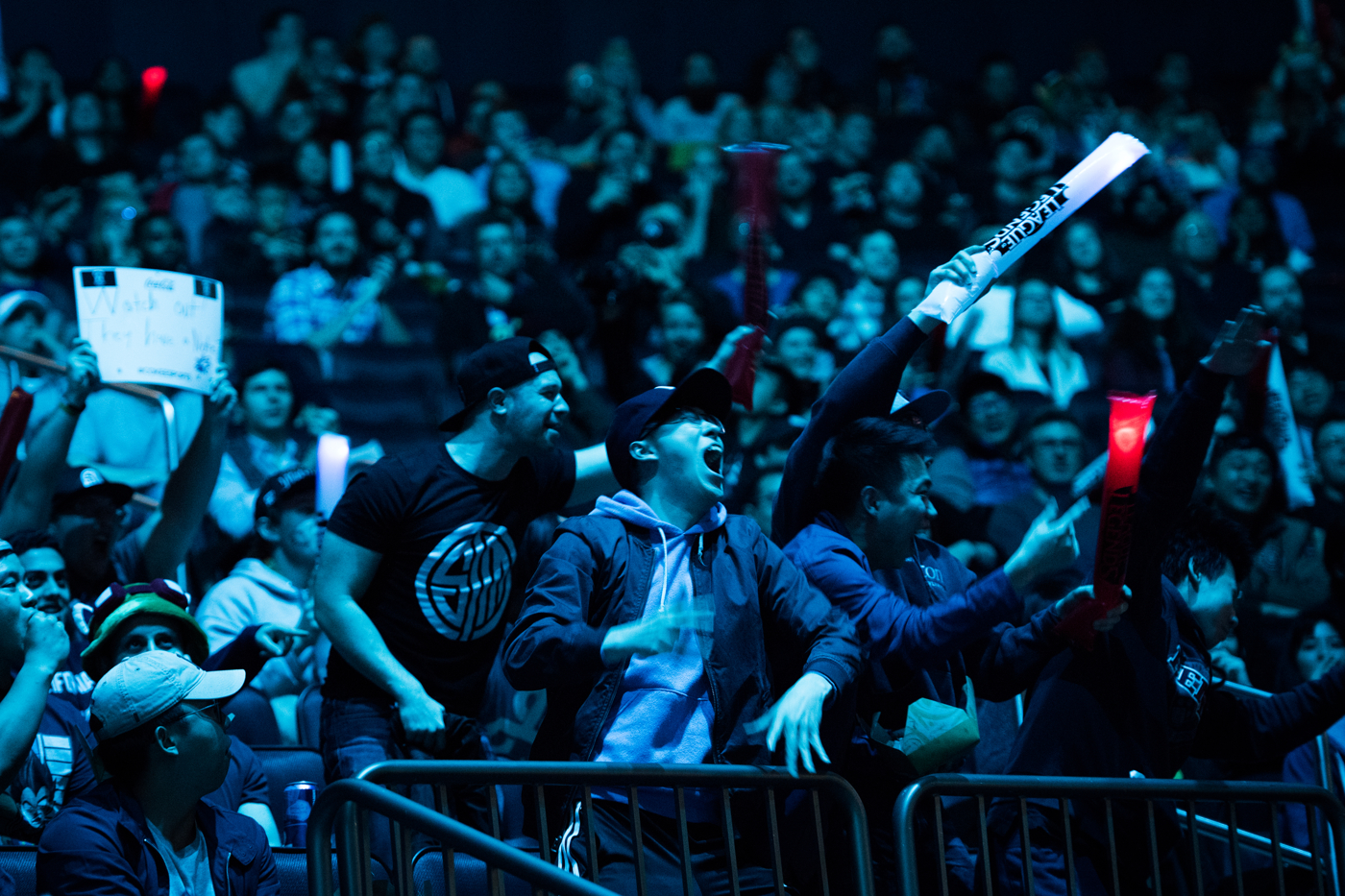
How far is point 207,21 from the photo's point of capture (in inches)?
492

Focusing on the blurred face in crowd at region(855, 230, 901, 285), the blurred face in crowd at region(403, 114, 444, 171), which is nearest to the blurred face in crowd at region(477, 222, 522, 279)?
the blurred face in crowd at region(403, 114, 444, 171)

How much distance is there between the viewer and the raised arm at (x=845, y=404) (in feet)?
12.2

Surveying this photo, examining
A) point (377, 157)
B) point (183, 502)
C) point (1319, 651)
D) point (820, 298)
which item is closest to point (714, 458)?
point (183, 502)

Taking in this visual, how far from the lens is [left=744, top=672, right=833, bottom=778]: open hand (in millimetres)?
2977

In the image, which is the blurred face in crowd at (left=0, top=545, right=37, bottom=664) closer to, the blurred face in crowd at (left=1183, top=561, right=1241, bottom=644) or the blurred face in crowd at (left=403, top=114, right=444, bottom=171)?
the blurred face in crowd at (left=1183, top=561, right=1241, bottom=644)

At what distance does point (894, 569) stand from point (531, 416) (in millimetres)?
1028

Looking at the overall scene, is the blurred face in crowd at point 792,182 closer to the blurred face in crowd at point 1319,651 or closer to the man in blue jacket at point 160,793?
Answer: the blurred face in crowd at point 1319,651

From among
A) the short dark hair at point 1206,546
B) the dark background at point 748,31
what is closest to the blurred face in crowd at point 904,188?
the dark background at point 748,31

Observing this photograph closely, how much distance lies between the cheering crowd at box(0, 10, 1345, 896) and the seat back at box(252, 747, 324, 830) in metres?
0.24

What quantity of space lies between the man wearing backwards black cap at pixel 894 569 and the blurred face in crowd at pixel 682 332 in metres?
3.43

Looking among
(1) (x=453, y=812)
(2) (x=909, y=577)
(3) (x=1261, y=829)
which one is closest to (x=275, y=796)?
(1) (x=453, y=812)

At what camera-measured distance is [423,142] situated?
938cm

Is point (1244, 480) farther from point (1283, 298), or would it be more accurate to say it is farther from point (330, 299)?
point (330, 299)

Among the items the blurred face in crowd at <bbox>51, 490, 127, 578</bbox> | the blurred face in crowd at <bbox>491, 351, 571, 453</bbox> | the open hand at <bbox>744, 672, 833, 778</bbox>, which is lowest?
the open hand at <bbox>744, 672, 833, 778</bbox>
